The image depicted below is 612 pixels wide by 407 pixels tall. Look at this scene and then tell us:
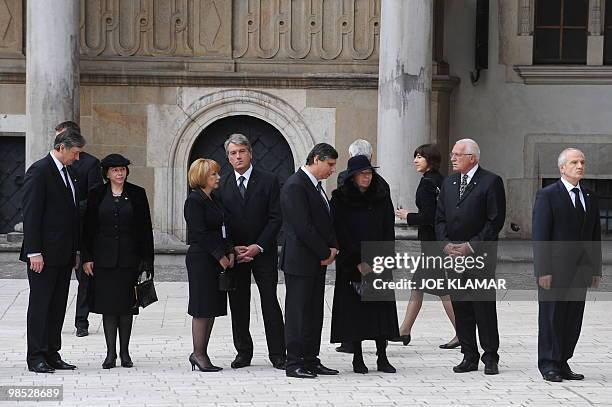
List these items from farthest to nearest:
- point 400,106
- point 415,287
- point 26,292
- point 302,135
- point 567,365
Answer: point 302,135 < point 400,106 < point 26,292 < point 415,287 < point 567,365

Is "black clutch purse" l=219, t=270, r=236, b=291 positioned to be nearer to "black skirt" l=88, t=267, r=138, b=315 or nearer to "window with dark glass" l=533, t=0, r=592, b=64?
"black skirt" l=88, t=267, r=138, b=315

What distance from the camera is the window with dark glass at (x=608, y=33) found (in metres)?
21.9

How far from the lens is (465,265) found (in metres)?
11.7

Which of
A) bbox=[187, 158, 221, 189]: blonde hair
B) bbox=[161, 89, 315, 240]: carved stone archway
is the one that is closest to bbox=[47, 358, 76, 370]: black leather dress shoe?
bbox=[187, 158, 221, 189]: blonde hair

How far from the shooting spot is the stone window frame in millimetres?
21750

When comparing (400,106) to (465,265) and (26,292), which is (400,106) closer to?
Result: (26,292)

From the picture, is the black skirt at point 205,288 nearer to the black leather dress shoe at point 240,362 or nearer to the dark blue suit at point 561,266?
the black leather dress shoe at point 240,362

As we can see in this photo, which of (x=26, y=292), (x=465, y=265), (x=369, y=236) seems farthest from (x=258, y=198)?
(x=26, y=292)

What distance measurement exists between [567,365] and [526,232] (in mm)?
10903

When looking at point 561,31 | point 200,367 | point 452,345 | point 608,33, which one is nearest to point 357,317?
point 200,367

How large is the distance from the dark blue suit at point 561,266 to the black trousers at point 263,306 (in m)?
2.13

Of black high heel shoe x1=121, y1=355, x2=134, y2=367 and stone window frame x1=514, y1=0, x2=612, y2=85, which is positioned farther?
stone window frame x1=514, y1=0, x2=612, y2=85

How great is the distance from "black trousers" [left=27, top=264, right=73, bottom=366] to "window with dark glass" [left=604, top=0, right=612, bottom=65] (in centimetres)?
1248

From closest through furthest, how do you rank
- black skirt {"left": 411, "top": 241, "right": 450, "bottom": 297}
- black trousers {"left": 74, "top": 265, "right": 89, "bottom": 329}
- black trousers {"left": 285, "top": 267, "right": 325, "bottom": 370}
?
black trousers {"left": 285, "top": 267, "right": 325, "bottom": 370}
black skirt {"left": 411, "top": 241, "right": 450, "bottom": 297}
black trousers {"left": 74, "top": 265, "right": 89, "bottom": 329}
